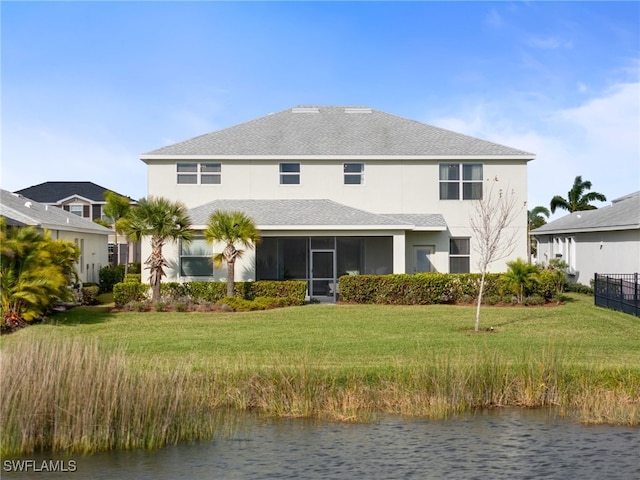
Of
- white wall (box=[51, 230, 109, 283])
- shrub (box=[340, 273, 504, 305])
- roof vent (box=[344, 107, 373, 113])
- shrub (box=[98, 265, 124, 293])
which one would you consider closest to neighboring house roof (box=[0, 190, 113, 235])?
white wall (box=[51, 230, 109, 283])

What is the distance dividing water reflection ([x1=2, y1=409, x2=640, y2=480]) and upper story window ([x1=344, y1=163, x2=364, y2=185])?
2237 centimetres

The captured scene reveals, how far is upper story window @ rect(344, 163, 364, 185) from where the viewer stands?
1389 inches

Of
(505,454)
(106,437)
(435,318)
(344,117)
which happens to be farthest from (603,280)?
(106,437)

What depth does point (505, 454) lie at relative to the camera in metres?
11.7

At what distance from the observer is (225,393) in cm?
1432

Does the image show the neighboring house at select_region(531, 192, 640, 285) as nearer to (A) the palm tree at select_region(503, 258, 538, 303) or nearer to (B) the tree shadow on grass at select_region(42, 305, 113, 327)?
(A) the palm tree at select_region(503, 258, 538, 303)

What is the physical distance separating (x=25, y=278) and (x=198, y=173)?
41.3 ft

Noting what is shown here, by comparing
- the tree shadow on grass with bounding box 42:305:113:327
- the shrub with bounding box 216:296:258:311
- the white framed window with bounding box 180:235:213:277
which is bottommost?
the tree shadow on grass with bounding box 42:305:113:327

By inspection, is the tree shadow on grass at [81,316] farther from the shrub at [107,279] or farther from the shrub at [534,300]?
the shrub at [534,300]

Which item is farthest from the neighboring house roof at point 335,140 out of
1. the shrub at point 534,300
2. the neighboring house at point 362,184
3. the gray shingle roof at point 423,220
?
the shrub at point 534,300

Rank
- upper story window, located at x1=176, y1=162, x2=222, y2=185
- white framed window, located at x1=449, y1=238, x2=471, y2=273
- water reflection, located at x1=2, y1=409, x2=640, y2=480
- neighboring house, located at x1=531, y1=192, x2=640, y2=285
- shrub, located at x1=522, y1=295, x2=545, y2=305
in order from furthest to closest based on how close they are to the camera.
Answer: upper story window, located at x1=176, y1=162, x2=222, y2=185 → white framed window, located at x1=449, y1=238, x2=471, y2=273 → neighboring house, located at x1=531, y1=192, x2=640, y2=285 → shrub, located at x1=522, y1=295, x2=545, y2=305 → water reflection, located at x1=2, y1=409, x2=640, y2=480

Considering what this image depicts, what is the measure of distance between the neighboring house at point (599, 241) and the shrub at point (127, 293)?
65.1 ft

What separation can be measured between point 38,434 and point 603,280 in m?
23.6

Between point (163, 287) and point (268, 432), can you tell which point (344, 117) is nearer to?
point (163, 287)
